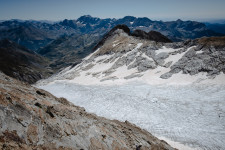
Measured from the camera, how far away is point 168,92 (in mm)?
31078

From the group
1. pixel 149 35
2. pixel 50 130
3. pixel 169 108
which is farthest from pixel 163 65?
pixel 149 35

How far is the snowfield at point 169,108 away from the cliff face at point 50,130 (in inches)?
267

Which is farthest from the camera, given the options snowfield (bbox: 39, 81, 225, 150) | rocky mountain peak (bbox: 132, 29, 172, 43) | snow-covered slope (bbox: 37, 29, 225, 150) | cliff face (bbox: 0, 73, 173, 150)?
rocky mountain peak (bbox: 132, 29, 172, 43)

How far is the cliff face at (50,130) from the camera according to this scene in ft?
31.2

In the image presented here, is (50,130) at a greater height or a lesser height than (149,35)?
lesser

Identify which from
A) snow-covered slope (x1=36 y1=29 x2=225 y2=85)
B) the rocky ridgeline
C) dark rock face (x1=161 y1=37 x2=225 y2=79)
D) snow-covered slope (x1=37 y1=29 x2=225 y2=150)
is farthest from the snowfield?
the rocky ridgeline

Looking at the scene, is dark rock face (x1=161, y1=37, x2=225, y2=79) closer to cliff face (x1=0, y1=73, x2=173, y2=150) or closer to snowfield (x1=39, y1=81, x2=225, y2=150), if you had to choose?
snowfield (x1=39, y1=81, x2=225, y2=150)

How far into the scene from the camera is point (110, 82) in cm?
4175

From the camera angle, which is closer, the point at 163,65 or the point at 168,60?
the point at 163,65

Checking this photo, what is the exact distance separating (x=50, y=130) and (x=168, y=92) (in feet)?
83.2

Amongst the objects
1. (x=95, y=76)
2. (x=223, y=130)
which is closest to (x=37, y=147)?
(x=223, y=130)

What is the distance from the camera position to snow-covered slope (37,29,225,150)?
2080 cm

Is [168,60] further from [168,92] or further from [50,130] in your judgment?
[50,130]

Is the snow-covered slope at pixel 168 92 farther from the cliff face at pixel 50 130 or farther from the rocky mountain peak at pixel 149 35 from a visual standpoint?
the rocky mountain peak at pixel 149 35
